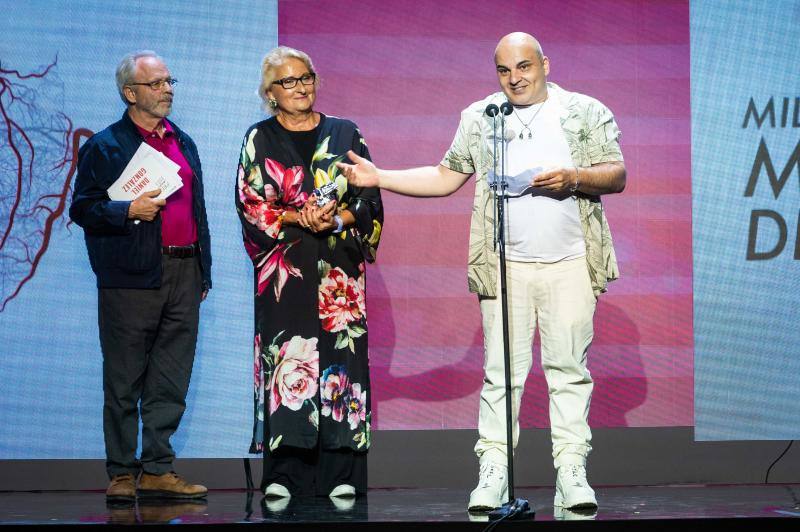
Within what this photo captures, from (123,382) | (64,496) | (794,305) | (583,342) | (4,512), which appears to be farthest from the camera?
(794,305)

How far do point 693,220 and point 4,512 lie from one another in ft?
10.3

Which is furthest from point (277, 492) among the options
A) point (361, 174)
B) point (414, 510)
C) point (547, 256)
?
point (547, 256)

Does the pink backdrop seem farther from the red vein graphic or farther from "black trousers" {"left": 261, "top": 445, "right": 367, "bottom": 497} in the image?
the red vein graphic

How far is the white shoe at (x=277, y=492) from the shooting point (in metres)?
3.97

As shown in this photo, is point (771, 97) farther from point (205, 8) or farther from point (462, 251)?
point (205, 8)

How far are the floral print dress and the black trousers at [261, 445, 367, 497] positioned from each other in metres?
0.06

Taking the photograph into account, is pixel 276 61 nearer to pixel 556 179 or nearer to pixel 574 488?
pixel 556 179

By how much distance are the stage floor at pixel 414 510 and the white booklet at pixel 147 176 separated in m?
1.17

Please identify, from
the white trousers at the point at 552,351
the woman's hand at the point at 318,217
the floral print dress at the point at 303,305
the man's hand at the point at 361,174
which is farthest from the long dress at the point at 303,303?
the white trousers at the point at 552,351

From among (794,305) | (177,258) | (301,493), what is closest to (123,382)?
(177,258)

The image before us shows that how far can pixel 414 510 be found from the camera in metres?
3.69

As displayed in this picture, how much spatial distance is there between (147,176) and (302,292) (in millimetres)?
755

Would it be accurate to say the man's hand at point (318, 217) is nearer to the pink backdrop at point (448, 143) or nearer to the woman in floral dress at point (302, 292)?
the woman in floral dress at point (302, 292)

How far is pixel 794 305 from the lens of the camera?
4.90 metres
